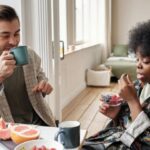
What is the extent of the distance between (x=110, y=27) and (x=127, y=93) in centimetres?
568

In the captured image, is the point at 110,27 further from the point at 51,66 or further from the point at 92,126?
the point at 51,66

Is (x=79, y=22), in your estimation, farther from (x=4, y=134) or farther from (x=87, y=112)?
(x=4, y=134)

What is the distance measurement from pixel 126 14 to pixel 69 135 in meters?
6.35

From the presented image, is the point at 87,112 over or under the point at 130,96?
under

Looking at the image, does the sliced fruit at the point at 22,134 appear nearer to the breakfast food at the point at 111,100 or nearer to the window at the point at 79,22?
the breakfast food at the point at 111,100

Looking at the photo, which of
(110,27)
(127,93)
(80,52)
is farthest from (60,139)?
(110,27)

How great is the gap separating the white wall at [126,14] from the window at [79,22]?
91 centimetres

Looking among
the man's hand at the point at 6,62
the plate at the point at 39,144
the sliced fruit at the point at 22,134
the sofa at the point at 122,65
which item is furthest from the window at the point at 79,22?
the plate at the point at 39,144

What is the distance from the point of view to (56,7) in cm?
249

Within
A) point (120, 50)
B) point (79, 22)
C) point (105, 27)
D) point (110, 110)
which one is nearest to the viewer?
point (110, 110)

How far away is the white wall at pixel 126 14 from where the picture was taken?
6859 millimetres

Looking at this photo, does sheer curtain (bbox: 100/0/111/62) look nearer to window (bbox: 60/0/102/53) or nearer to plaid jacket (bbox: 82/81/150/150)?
window (bbox: 60/0/102/53)

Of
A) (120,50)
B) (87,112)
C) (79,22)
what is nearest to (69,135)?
(87,112)

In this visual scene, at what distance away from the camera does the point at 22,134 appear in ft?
3.43
